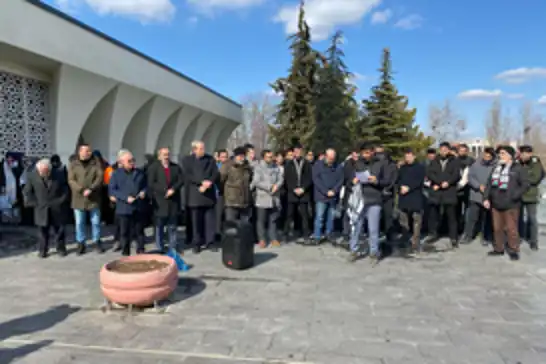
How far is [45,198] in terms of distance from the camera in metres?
7.25

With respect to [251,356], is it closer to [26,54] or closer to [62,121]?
[26,54]

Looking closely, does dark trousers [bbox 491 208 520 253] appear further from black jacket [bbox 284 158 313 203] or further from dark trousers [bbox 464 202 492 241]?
black jacket [bbox 284 158 313 203]

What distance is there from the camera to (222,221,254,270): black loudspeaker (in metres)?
6.35

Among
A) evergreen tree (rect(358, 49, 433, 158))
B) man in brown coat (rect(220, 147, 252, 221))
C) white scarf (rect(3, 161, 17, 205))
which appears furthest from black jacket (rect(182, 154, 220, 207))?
evergreen tree (rect(358, 49, 433, 158))

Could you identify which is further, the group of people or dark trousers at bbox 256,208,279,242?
dark trousers at bbox 256,208,279,242

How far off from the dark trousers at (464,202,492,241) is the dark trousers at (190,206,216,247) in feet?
16.6

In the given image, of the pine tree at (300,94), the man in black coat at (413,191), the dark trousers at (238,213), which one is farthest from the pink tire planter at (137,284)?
the pine tree at (300,94)

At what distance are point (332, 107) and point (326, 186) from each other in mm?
10903

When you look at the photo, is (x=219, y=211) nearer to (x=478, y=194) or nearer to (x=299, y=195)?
(x=299, y=195)

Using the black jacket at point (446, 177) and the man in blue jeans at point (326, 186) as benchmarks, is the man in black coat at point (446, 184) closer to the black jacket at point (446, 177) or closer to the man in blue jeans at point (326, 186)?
the black jacket at point (446, 177)

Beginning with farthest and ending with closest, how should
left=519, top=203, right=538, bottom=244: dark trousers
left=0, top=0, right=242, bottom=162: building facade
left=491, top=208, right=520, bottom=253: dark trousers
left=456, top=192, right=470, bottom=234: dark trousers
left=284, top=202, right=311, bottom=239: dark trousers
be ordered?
left=0, top=0, right=242, bottom=162: building facade
left=456, top=192, right=470, bottom=234: dark trousers
left=284, top=202, right=311, bottom=239: dark trousers
left=519, top=203, right=538, bottom=244: dark trousers
left=491, top=208, right=520, bottom=253: dark trousers

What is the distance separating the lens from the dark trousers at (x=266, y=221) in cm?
808

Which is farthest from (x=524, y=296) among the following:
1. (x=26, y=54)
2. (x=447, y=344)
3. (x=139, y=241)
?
(x=26, y=54)

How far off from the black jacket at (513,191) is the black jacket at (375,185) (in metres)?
1.90
